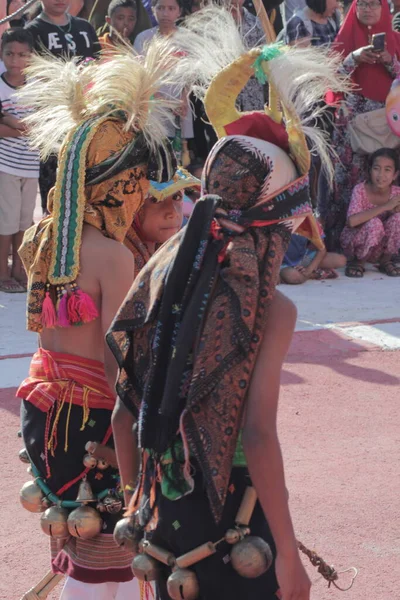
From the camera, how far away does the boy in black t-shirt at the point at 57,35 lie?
796 cm

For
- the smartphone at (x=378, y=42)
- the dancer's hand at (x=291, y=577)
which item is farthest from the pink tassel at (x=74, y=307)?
the smartphone at (x=378, y=42)

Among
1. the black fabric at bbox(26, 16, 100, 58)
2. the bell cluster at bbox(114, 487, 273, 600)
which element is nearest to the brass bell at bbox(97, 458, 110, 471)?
the bell cluster at bbox(114, 487, 273, 600)

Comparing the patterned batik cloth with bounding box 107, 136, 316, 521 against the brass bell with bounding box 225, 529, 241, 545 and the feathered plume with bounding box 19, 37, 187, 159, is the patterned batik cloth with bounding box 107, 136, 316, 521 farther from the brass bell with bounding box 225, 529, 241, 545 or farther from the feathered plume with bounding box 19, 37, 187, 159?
the feathered plume with bounding box 19, 37, 187, 159

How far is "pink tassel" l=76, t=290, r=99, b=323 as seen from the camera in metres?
2.86

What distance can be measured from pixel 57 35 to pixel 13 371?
10.8ft

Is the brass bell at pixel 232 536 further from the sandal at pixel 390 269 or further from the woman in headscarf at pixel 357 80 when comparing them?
the woman in headscarf at pixel 357 80

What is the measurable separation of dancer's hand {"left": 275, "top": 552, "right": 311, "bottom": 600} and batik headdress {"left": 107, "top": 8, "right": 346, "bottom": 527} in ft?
0.63

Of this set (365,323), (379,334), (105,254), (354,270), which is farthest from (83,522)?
(354,270)

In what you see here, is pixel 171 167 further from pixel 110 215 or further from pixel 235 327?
pixel 235 327

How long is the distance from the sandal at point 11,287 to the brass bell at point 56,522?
4.97 meters

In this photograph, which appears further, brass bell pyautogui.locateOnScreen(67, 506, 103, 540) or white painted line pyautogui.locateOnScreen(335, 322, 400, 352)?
white painted line pyautogui.locateOnScreen(335, 322, 400, 352)

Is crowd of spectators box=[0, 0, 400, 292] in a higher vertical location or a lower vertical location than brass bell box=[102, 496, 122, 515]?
higher

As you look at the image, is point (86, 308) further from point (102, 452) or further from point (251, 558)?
point (251, 558)

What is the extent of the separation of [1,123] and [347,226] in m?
3.24
